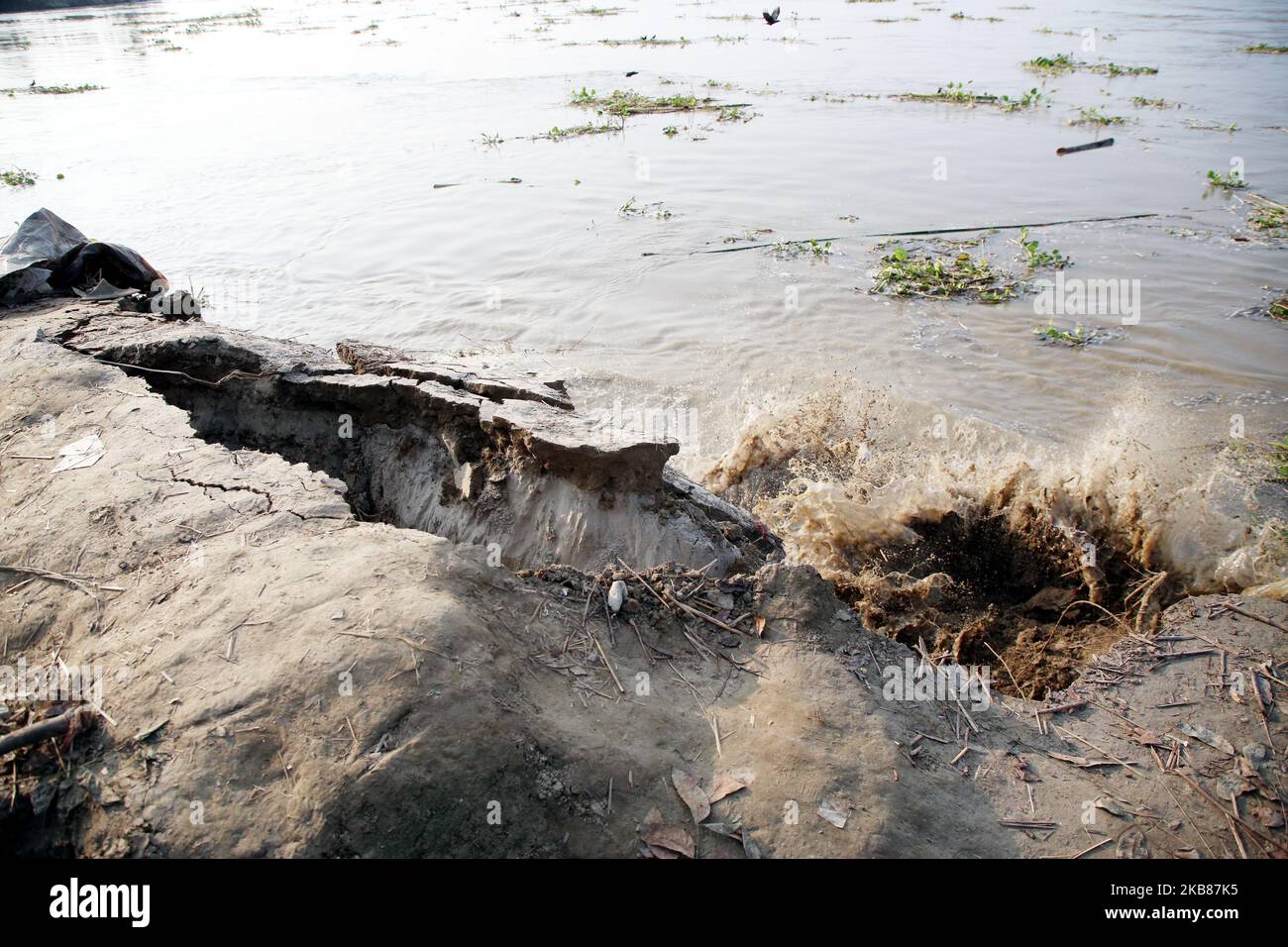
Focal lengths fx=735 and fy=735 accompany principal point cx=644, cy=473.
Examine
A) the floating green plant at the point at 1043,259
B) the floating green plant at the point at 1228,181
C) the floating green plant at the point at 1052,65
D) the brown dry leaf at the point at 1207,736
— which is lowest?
the brown dry leaf at the point at 1207,736

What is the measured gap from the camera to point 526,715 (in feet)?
7.96

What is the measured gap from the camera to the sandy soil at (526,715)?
215 cm

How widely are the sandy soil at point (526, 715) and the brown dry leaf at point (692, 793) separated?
1cm

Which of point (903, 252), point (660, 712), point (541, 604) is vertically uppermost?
point (903, 252)

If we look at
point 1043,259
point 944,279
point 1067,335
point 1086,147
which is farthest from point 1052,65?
point 1067,335

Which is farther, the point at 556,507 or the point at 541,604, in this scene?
the point at 556,507

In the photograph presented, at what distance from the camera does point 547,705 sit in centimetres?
252

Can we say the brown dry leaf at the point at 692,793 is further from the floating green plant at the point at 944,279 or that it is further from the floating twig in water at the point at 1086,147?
the floating twig in water at the point at 1086,147

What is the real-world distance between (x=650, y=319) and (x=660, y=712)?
6220 millimetres

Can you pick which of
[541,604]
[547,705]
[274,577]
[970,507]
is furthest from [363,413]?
[970,507]

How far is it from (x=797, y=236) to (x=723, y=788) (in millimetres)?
8739

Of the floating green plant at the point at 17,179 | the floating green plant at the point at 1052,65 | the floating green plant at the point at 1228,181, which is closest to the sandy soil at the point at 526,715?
the floating green plant at the point at 1228,181

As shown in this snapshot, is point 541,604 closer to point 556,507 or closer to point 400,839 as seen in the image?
point 556,507

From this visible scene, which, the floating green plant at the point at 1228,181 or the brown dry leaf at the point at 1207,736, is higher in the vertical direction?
the floating green plant at the point at 1228,181
